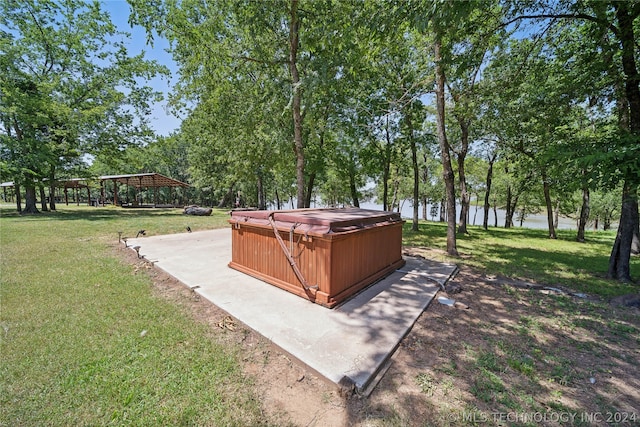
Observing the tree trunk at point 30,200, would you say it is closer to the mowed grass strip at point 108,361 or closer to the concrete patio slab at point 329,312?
the mowed grass strip at point 108,361

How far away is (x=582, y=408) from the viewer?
197 cm

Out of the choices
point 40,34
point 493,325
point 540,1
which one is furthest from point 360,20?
point 40,34

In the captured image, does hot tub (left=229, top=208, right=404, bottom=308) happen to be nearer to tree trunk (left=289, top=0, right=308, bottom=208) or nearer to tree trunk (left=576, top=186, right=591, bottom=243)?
tree trunk (left=289, top=0, right=308, bottom=208)

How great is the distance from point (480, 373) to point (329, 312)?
1.75 m

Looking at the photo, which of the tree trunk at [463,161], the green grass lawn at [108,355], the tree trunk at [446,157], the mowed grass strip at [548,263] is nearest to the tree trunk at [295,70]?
the tree trunk at [446,157]

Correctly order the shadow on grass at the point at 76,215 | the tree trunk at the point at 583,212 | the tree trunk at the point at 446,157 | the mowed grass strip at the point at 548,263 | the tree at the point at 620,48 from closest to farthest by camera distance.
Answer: the tree at the point at 620,48, the mowed grass strip at the point at 548,263, the tree trunk at the point at 446,157, the tree trunk at the point at 583,212, the shadow on grass at the point at 76,215

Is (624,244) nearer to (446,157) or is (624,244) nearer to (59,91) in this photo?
(446,157)

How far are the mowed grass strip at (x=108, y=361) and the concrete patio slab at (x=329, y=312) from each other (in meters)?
0.58

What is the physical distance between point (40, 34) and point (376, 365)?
23057mm

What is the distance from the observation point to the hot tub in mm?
3578

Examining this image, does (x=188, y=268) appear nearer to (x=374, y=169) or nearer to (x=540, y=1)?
(x=540, y=1)

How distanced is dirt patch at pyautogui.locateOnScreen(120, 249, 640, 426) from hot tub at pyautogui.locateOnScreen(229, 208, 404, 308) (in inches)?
43.3

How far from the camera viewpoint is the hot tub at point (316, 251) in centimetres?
358

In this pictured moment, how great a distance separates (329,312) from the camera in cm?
342
